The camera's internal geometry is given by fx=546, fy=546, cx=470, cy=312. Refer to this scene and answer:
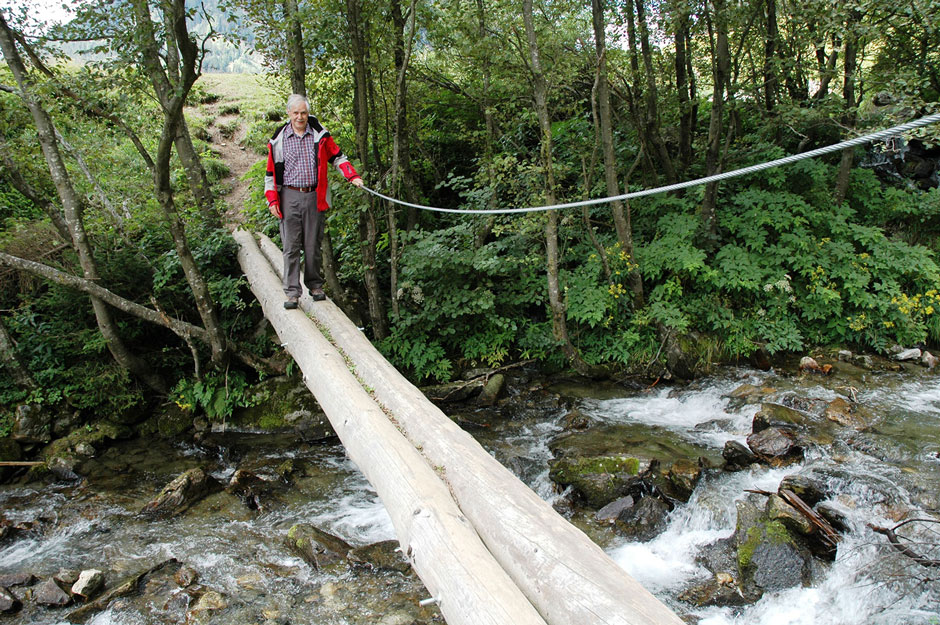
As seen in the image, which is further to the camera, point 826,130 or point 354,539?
point 826,130

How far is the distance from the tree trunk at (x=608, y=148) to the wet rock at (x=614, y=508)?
3.40 meters

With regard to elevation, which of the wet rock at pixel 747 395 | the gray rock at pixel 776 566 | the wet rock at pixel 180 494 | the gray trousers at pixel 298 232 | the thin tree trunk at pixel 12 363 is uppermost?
the gray trousers at pixel 298 232

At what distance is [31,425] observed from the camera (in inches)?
250

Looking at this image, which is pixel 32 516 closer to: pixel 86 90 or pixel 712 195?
pixel 86 90

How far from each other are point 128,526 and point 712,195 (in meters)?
8.02

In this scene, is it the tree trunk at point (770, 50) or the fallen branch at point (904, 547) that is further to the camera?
the tree trunk at point (770, 50)

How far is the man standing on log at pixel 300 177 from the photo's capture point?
504cm

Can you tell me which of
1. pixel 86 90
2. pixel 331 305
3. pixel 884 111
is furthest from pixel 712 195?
pixel 86 90

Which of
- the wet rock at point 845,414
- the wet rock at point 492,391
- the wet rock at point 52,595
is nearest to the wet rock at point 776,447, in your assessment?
the wet rock at point 845,414

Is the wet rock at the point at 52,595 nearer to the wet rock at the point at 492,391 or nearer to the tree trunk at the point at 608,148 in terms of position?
the wet rock at the point at 492,391

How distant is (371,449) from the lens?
3.63m

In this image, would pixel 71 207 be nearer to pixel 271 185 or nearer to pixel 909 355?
pixel 271 185

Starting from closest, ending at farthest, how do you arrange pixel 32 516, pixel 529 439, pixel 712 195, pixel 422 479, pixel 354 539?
pixel 422 479, pixel 354 539, pixel 32 516, pixel 529 439, pixel 712 195

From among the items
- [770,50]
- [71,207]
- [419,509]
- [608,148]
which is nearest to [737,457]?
[419,509]
